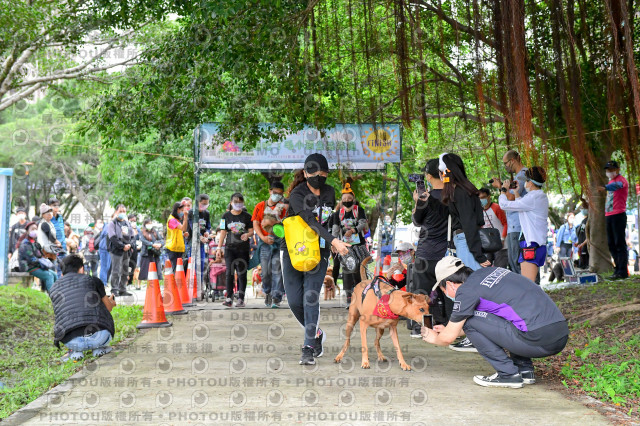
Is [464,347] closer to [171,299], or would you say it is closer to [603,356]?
[603,356]

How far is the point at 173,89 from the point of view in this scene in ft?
28.3

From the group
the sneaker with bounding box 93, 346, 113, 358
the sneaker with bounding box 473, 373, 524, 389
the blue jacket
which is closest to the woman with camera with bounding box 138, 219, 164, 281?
the blue jacket

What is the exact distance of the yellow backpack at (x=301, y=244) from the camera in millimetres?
6406

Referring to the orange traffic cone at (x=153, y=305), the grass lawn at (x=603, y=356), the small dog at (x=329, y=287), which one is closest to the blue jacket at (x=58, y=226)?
the small dog at (x=329, y=287)

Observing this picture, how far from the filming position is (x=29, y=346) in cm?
894

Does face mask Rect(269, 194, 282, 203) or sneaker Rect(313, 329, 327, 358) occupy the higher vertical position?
face mask Rect(269, 194, 282, 203)

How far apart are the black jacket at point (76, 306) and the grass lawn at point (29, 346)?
0.37m

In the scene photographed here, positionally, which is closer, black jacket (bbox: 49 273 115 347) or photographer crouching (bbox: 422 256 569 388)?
photographer crouching (bbox: 422 256 569 388)

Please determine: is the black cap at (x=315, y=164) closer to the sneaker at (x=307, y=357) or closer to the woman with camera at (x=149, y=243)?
the sneaker at (x=307, y=357)

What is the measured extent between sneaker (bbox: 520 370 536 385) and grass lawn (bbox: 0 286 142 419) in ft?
12.4

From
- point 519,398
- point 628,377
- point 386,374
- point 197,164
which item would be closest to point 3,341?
point 197,164

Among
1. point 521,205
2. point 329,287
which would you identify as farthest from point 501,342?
point 329,287

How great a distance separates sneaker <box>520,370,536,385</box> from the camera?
556 cm

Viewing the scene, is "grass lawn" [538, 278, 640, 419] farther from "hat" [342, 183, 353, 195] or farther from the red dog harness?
"hat" [342, 183, 353, 195]
